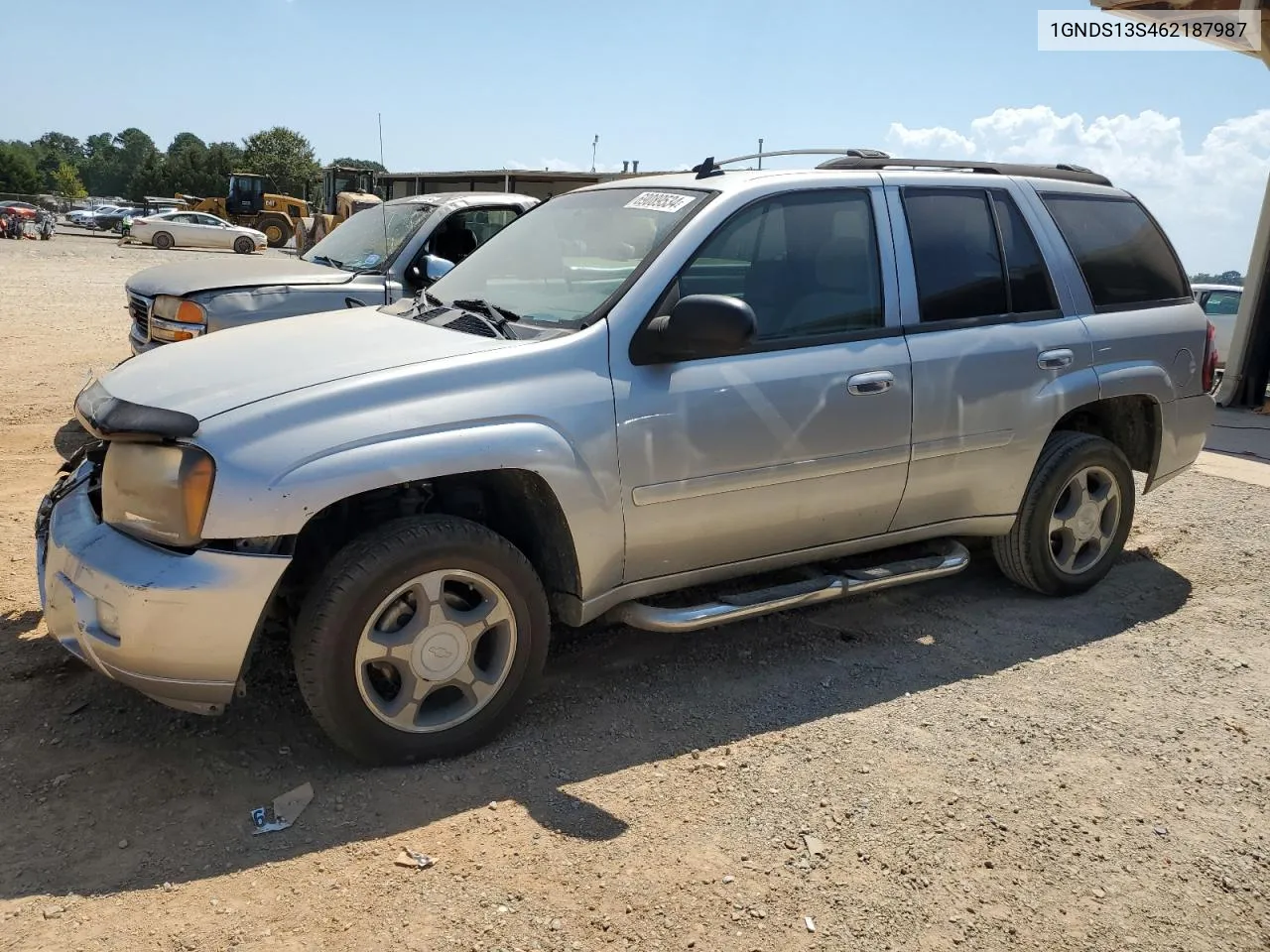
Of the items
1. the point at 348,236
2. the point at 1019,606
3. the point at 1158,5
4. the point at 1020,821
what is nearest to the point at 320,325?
the point at 1020,821

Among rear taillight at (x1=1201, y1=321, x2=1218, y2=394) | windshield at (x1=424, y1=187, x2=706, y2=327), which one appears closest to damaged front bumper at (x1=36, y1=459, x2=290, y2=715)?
windshield at (x1=424, y1=187, x2=706, y2=327)

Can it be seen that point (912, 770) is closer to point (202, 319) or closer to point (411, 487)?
point (411, 487)

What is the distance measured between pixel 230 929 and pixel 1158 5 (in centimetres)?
1054

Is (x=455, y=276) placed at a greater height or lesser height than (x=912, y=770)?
greater

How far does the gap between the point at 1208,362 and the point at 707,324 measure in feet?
10.2

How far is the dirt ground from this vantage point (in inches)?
102

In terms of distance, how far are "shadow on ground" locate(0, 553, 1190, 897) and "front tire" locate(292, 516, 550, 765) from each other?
131 millimetres

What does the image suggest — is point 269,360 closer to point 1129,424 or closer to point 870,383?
point 870,383

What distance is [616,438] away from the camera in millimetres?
3367

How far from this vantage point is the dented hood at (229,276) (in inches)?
268

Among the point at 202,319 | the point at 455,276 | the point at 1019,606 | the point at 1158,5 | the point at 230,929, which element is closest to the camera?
the point at 230,929

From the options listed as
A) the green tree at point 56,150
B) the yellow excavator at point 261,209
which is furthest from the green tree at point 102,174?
the yellow excavator at point 261,209

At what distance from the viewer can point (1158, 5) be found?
9.41 m

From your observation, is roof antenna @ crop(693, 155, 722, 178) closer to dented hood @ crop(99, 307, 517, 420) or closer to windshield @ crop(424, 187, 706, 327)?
windshield @ crop(424, 187, 706, 327)
